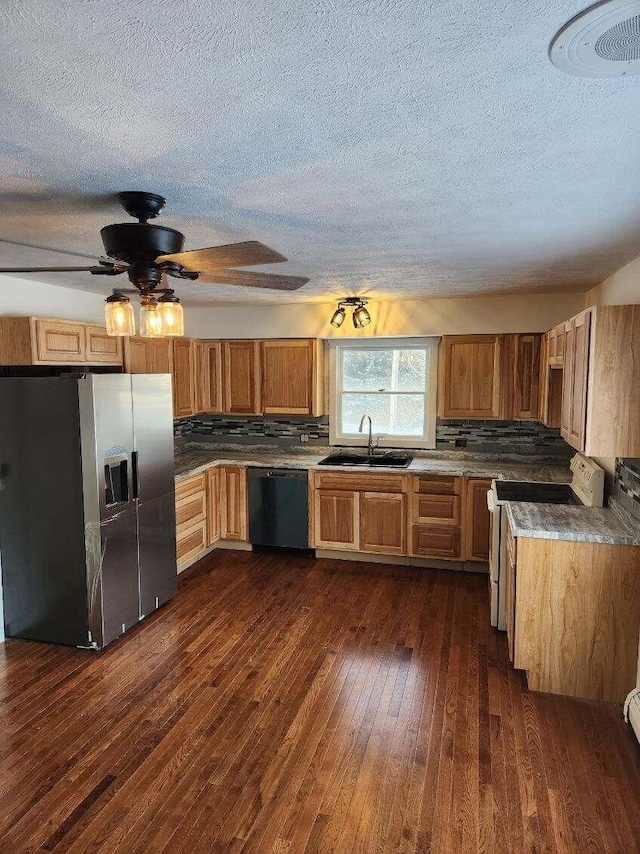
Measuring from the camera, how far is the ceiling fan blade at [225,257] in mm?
1683

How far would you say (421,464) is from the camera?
15.3 feet

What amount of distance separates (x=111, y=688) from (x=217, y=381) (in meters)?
2.96

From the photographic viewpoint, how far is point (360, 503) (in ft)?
15.3

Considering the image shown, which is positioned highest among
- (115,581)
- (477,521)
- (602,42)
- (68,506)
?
(602,42)

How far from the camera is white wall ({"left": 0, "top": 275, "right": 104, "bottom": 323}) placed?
11.5 feet

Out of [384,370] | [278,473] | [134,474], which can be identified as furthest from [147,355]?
[384,370]

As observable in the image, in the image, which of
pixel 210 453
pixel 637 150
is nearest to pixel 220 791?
pixel 637 150

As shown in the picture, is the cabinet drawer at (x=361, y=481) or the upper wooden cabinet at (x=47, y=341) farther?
the cabinet drawer at (x=361, y=481)

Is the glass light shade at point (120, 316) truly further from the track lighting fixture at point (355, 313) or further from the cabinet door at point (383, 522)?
the cabinet door at point (383, 522)

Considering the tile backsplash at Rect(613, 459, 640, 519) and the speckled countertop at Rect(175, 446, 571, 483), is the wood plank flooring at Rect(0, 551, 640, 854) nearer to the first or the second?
the tile backsplash at Rect(613, 459, 640, 519)

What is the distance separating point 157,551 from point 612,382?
300cm

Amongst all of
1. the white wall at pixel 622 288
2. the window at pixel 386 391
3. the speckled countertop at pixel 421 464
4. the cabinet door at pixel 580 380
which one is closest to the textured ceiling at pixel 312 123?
the cabinet door at pixel 580 380

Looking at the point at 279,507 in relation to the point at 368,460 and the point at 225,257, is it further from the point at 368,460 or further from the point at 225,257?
the point at 225,257

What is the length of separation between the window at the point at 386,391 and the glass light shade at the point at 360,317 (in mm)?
557
